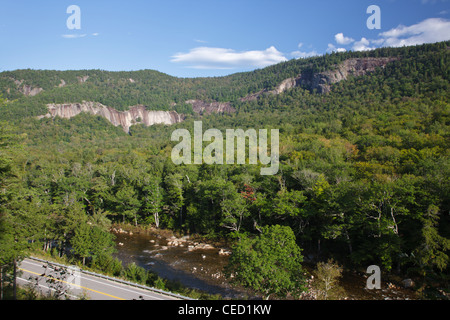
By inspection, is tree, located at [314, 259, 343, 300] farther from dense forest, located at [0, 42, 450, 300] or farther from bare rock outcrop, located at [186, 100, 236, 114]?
bare rock outcrop, located at [186, 100, 236, 114]

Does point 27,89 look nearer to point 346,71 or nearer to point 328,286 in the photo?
point 346,71

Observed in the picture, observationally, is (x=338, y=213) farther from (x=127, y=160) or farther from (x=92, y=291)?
(x=127, y=160)

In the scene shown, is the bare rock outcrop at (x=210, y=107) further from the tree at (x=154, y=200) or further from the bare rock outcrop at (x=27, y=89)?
the tree at (x=154, y=200)

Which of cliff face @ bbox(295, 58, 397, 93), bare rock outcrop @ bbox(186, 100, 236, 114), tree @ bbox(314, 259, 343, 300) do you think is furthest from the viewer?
bare rock outcrop @ bbox(186, 100, 236, 114)

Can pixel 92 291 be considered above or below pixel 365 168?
below

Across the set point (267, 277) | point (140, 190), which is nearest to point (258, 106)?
point (140, 190)

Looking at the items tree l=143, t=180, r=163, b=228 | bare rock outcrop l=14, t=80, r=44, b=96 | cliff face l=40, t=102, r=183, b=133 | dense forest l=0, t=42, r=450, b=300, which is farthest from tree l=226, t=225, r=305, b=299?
bare rock outcrop l=14, t=80, r=44, b=96
